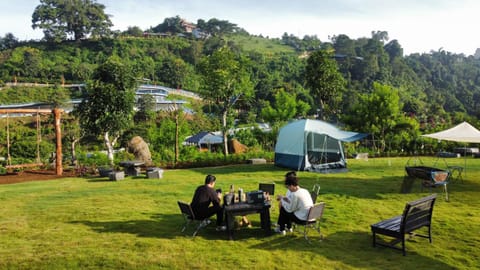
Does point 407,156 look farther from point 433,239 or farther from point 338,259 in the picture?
point 338,259

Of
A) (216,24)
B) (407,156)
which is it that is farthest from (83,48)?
(407,156)

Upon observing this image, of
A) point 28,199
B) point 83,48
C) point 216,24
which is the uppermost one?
point 216,24

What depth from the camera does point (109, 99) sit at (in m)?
15.4

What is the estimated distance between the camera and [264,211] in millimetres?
6695

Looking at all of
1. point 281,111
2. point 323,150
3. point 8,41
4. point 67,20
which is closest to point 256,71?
point 281,111


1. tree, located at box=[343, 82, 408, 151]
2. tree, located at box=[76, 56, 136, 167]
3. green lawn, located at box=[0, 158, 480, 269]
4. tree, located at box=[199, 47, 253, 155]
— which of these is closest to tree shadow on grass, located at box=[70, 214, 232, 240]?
green lawn, located at box=[0, 158, 480, 269]

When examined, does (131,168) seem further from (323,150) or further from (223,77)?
(223,77)

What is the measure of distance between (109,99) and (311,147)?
9433 mm

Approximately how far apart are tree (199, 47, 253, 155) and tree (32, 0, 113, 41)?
229 feet

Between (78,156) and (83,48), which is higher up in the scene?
(83,48)

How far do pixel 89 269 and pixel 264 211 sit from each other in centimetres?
309

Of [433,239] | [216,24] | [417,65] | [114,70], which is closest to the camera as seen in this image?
[433,239]

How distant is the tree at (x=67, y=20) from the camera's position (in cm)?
8100

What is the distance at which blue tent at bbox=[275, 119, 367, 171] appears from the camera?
569 inches
